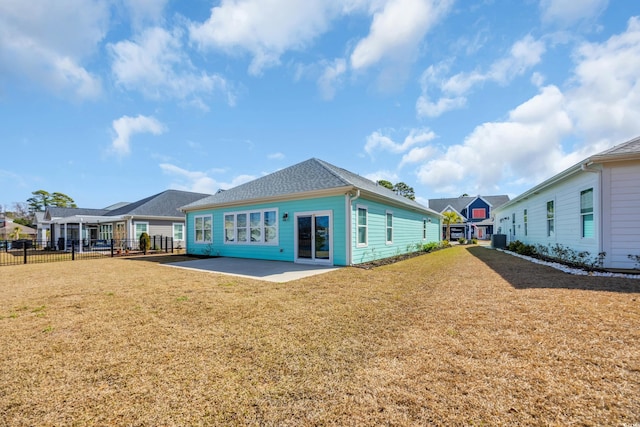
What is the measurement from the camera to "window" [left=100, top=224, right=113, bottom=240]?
23.0 m

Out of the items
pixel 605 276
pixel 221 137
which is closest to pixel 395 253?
pixel 605 276

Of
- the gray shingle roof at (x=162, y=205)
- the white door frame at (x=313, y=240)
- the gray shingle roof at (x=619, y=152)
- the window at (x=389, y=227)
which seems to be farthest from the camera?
the gray shingle roof at (x=162, y=205)

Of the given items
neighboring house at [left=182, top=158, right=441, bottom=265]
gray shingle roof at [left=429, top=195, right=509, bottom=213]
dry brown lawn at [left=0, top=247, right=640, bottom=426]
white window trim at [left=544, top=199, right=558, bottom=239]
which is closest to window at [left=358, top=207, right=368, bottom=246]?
neighboring house at [left=182, top=158, right=441, bottom=265]

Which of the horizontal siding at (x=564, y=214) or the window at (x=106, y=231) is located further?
the window at (x=106, y=231)

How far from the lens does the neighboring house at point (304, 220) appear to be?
9.92 metres

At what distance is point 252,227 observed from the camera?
41.8ft

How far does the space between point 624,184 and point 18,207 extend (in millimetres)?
83757

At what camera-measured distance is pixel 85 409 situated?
2158 millimetres

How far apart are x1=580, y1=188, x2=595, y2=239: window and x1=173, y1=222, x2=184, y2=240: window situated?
23930 mm

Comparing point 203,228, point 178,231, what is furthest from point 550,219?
point 178,231

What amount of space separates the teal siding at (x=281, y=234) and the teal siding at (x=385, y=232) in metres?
0.53

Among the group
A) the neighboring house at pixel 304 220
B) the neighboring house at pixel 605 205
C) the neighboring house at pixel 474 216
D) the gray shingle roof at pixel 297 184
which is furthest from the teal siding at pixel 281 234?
the neighboring house at pixel 474 216

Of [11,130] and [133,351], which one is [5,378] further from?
[11,130]

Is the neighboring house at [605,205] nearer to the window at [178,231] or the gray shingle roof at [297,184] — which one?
the gray shingle roof at [297,184]
